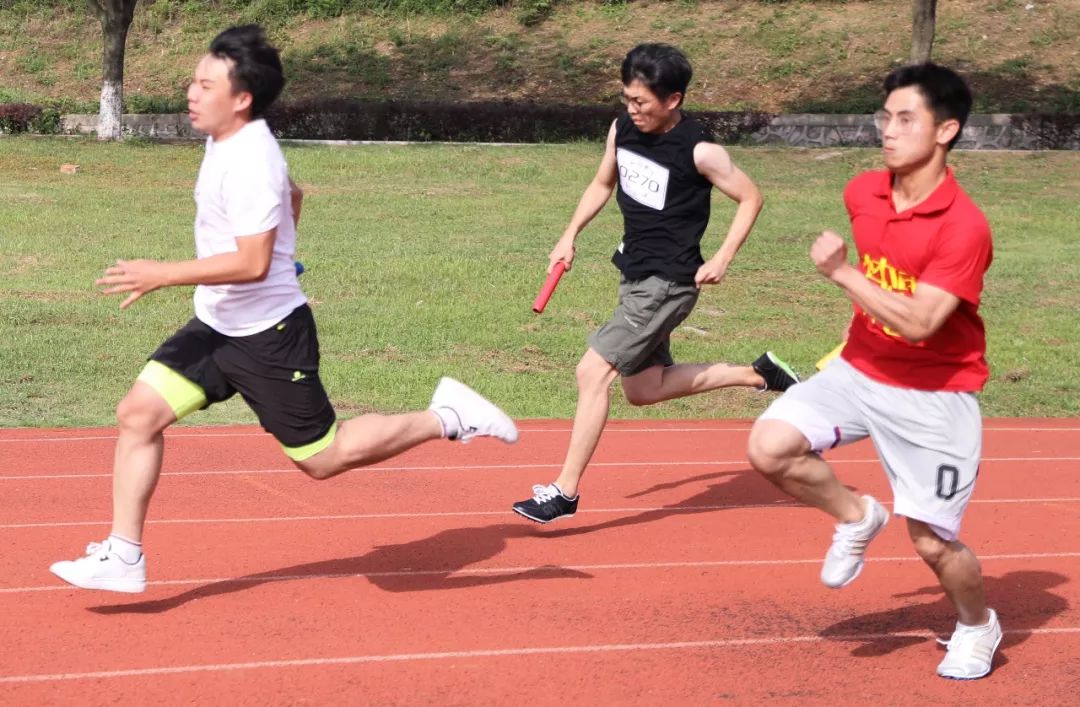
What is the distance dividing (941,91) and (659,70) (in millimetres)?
1885

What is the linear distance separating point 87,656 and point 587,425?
2.45 meters

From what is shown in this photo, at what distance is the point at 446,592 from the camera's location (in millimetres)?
5566

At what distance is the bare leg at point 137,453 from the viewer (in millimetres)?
4891

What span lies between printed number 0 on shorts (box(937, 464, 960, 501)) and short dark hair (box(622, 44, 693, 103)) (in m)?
2.27

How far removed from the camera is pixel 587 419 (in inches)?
253

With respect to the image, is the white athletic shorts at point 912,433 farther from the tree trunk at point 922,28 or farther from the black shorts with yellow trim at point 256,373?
the tree trunk at point 922,28

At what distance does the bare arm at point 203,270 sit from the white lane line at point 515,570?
4.68 feet

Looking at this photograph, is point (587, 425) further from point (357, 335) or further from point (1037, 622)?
point (357, 335)

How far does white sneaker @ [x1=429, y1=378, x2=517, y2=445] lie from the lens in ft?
17.4

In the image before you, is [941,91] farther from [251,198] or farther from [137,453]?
[137,453]

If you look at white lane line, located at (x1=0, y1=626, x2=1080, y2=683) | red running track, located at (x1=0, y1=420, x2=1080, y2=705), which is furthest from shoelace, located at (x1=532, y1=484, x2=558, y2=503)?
white lane line, located at (x1=0, y1=626, x2=1080, y2=683)

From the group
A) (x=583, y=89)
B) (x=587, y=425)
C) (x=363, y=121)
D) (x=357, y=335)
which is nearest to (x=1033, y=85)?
(x=583, y=89)

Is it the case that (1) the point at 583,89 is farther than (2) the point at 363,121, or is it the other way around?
(1) the point at 583,89

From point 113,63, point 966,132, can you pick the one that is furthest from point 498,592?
point 966,132
